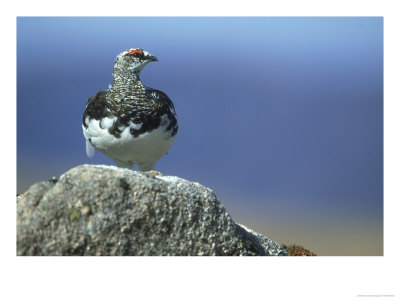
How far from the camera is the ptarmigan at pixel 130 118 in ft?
15.5

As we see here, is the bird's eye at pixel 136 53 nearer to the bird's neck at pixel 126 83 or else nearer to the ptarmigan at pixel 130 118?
the ptarmigan at pixel 130 118

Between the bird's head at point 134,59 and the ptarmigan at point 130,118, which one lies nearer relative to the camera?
the ptarmigan at point 130,118

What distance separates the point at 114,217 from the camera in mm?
3453

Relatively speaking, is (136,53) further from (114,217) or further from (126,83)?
(114,217)

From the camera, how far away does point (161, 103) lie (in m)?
4.96

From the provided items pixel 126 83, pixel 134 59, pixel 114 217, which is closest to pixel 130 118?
pixel 126 83

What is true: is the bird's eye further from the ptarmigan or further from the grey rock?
the grey rock

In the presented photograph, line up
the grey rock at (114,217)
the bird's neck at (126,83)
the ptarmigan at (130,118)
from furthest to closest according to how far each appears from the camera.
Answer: the bird's neck at (126,83)
the ptarmigan at (130,118)
the grey rock at (114,217)

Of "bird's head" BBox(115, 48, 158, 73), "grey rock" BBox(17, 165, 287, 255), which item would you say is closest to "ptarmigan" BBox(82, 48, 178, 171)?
"bird's head" BBox(115, 48, 158, 73)

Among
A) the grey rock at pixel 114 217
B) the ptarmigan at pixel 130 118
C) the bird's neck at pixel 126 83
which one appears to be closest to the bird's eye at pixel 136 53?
the ptarmigan at pixel 130 118

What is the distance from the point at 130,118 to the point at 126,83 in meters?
0.47

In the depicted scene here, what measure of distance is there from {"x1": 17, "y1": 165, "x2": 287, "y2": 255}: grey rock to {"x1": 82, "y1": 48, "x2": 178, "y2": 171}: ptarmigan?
3.36 feet
